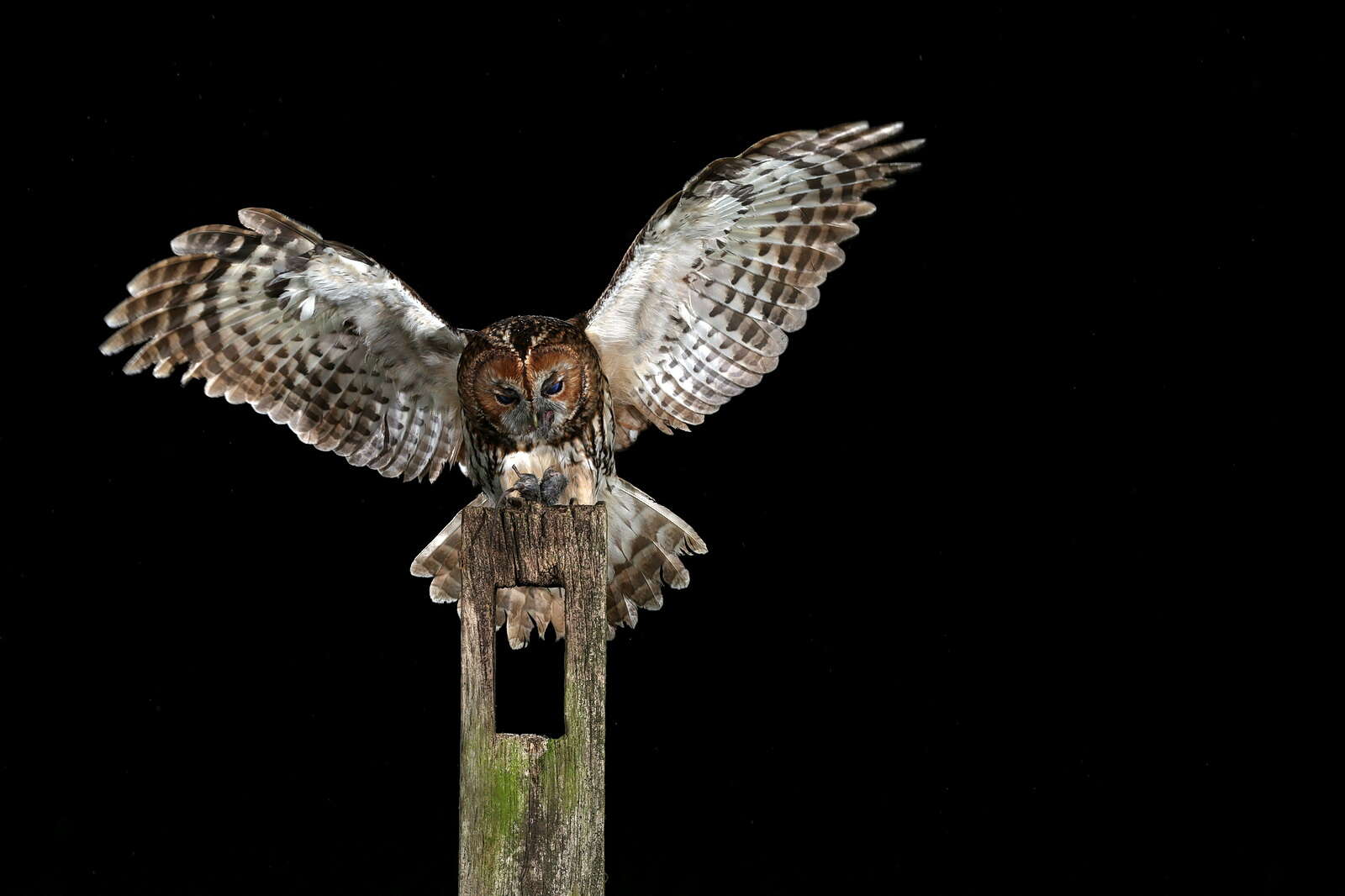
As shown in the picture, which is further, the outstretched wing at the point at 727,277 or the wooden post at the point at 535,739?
the outstretched wing at the point at 727,277

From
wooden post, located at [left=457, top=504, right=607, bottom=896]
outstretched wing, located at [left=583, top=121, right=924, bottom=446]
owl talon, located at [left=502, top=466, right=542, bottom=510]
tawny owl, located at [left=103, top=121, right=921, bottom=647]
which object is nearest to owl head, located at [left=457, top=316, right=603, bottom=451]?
tawny owl, located at [left=103, top=121, right=921, bottom=647]

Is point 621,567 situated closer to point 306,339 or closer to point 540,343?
point 540,343

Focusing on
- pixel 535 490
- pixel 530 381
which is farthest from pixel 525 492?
pixel 530 381

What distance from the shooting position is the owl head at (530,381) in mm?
3945

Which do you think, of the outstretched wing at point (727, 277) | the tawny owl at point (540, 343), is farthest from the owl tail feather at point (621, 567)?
the outstretched wing at point (727, 277)

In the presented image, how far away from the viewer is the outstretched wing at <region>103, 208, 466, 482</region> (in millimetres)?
3957

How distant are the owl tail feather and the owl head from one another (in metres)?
0.39

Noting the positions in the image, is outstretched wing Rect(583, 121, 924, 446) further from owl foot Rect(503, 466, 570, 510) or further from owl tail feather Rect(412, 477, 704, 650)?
owl foot Rect(503, 466, 570, 510)

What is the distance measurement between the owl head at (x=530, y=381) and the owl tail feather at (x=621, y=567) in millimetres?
388

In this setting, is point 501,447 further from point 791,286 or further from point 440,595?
point 791,286

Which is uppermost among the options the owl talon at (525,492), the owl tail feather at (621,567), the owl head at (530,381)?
the owl head at (530,381)

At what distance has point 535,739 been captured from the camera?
11.3 feet

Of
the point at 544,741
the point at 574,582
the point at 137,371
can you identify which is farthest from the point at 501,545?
the point at 137,371

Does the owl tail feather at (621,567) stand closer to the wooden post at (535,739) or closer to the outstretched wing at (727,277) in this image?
the outstretched wing at (727,277)
